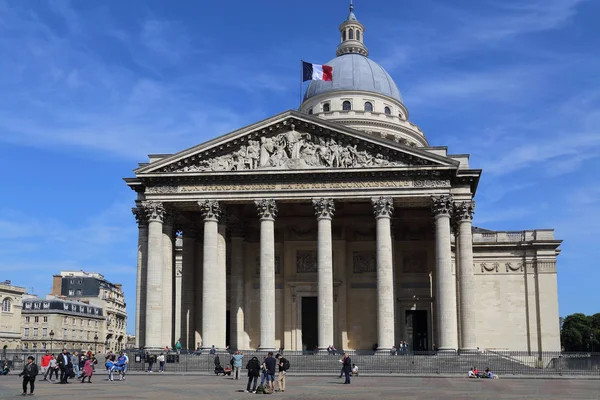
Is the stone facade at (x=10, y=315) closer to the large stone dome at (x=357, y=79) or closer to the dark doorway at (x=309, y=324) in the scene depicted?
the large stone dome at (x=357, y=79)

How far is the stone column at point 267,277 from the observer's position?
48.5 meters

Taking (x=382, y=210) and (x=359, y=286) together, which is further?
(x=359, y=286)

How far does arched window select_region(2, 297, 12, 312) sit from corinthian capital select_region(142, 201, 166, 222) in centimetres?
5818

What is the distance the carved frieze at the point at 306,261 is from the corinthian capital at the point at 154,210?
11.5 metres

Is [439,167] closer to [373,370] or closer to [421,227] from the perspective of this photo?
[421,227]

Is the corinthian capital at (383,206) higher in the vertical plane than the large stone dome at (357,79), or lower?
lower

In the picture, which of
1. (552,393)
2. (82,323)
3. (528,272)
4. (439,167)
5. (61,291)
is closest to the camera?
(552,393)

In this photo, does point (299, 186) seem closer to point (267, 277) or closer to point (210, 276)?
point (267, 277)

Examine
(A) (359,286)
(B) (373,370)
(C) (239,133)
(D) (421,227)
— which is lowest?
(B) (373,370)

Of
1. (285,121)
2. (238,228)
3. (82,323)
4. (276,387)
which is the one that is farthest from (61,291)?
(276,387)

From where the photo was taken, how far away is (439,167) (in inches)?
1893

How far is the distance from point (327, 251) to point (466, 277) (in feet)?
29.8

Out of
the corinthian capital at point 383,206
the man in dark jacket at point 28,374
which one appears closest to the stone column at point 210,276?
the corinthian capital at point 383,206

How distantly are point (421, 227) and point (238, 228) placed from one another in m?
13.5
